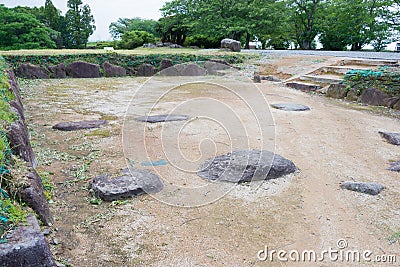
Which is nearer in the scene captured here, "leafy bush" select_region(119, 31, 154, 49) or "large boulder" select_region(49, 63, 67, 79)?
"large boulder" select_region(49, 63, 67, 79)

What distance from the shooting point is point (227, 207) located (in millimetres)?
2578

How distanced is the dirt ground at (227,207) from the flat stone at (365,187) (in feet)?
0.18

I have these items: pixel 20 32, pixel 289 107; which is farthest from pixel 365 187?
pixel 20 32

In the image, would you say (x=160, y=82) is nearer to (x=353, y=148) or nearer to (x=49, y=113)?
(x=49, y=113)

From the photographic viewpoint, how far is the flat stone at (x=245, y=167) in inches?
118

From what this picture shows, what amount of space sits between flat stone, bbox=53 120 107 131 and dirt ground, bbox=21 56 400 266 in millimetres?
169

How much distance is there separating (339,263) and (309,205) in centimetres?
70

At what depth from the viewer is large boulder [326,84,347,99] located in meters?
7.83

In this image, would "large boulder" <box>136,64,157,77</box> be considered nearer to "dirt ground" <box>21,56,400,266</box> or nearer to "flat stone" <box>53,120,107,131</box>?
"dirt ground" <box>21,56,400,266</box>

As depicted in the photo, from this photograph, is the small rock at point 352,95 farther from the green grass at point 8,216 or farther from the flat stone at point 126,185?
the green grass at point 8,216

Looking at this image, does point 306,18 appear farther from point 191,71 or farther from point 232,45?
point 191,71

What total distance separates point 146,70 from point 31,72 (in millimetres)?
3746

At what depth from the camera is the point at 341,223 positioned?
7.87 ft

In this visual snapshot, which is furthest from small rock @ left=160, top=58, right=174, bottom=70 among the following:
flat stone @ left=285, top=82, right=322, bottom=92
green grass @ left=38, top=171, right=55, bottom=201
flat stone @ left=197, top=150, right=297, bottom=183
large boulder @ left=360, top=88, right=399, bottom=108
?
green grass @ left=38, top=171, right=55, bottom=201
